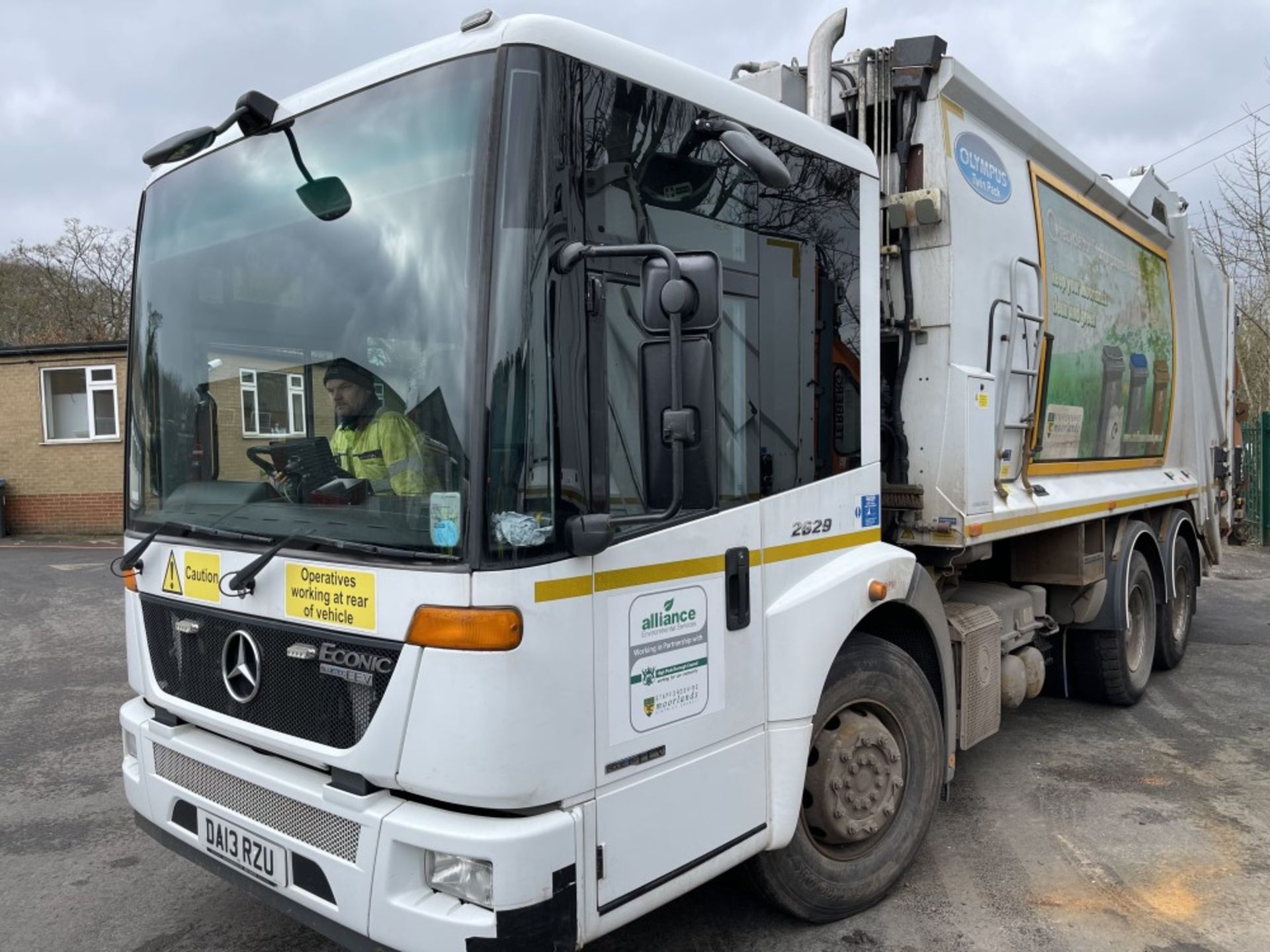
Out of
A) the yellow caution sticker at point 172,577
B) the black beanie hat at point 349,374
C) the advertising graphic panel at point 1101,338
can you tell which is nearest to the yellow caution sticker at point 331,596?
the black beanie hat at point 349,374

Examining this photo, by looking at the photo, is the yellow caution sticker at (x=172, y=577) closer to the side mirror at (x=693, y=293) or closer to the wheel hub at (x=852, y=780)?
the side mirror at (x=693, y=293)

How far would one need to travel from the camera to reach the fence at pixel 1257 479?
14.8 meters

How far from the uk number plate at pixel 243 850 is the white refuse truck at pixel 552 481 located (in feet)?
0.06

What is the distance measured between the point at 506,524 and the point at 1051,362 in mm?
3639

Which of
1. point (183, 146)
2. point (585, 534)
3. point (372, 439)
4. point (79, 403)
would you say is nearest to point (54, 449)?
point (79, 403)

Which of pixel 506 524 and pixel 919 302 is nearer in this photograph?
pixel 506 524

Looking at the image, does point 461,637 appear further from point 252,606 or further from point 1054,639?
point 1054,639

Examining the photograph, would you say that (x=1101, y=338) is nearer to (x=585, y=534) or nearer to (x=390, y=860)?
(x=585, y=534)

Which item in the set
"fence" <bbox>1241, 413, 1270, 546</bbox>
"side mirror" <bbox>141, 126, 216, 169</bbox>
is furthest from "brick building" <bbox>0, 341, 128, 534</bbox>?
"fence" <bbox>1241, 413, 1270, 546</bbox>

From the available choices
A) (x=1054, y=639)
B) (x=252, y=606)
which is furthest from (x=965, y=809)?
(x=252, y=606)

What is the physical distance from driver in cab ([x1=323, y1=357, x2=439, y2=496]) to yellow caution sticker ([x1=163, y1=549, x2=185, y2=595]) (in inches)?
31.2

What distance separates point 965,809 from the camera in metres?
4.55

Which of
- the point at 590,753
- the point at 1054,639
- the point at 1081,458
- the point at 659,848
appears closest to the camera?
the point at 590,753

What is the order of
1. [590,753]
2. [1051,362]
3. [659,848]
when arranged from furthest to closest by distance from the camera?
[1051,362], [659,848], [590,753]
